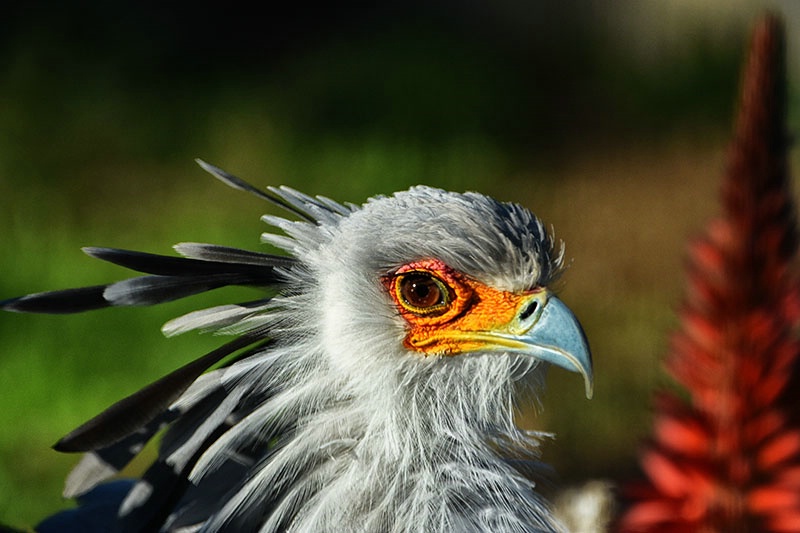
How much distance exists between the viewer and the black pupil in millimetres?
1670

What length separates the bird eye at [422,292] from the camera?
5.46 feet

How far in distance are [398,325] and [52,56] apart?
391cm

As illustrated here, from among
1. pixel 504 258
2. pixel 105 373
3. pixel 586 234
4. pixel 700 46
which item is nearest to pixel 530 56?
pixel 700 46

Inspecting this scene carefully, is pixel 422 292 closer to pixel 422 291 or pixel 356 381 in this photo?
pixel 422 291

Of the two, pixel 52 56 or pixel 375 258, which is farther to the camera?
pixel 52 56

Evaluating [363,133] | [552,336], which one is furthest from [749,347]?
[363,133]

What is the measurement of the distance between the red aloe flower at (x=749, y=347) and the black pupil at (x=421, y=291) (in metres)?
0.84

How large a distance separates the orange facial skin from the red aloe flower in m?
0.82

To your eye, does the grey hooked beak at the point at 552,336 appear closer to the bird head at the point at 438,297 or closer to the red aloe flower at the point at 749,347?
the bird head at the point at 438,297

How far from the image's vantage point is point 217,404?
1.68 metres

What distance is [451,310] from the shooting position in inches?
65.1

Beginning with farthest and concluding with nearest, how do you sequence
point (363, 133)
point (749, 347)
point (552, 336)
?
point (363, 133) → point (552, 336) → point (749, 347)

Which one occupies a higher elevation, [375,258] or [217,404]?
[375,258]

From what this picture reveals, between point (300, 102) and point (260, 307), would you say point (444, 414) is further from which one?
point (300, 102)
